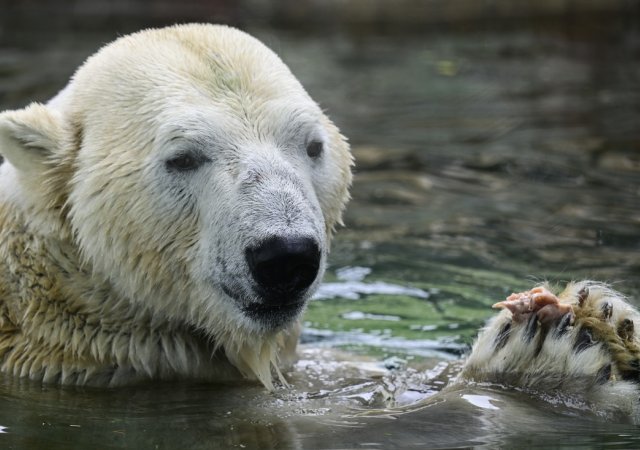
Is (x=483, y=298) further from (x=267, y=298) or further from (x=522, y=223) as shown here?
(x=267, y=298)

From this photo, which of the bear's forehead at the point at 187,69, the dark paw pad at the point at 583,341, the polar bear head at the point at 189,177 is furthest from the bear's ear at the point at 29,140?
the dark paw pad at the point at 583,341

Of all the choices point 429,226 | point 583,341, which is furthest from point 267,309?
point 429,226

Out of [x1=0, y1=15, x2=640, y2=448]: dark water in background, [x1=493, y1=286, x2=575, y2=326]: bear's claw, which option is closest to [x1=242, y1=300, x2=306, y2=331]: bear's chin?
[x1=0, y1=15, x2=640, y2=448]: dark water in background

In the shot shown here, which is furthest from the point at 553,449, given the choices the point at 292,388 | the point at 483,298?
the point at 483,298

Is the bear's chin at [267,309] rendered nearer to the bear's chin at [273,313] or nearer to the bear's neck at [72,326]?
the bear's chin at [273,313]

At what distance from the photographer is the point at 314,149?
4156 millimetres

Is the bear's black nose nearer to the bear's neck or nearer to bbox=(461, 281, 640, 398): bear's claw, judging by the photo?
the bear's neck

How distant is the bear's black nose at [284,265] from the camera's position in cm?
354

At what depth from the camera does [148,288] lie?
398 centimetres

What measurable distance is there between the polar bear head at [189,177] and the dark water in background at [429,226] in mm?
395

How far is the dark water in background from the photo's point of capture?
373 centimetres

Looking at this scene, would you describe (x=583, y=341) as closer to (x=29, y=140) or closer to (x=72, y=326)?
(x=72, y=326)

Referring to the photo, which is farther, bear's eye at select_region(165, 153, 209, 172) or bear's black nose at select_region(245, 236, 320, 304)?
bear's eye at select_region(165, 153, 209, 172)

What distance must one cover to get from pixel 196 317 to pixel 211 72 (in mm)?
871
